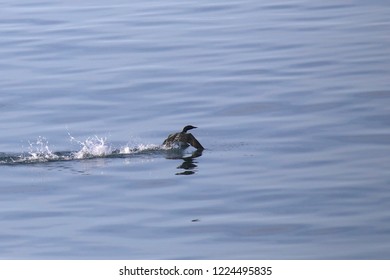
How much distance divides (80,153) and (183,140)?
1793 mm

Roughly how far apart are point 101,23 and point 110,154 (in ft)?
41.8

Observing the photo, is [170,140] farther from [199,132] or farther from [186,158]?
[199,132]

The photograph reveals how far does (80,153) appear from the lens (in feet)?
79.6

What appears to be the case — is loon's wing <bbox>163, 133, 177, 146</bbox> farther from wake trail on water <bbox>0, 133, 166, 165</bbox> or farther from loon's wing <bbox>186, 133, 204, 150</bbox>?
loon's wing <bbox>186, 133, 204, 150</bbox>

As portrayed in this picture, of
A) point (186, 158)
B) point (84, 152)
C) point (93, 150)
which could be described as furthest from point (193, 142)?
point (84, 152)

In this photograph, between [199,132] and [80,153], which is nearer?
[80,153]

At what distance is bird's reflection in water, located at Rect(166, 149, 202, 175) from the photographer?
23.3m

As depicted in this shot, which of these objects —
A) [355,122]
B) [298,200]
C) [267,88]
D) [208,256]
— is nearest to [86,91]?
[267,88]

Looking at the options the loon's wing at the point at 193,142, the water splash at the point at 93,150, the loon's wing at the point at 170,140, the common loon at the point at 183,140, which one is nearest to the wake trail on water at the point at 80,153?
the water splash at the point at 93,150

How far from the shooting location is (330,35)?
33.7 meters

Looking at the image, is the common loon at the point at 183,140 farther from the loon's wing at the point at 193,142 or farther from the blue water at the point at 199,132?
the blue water at the point at 199,132

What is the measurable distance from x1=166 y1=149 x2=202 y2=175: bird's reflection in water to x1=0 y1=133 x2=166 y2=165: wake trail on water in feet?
0.93

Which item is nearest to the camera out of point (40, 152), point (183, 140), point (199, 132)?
point (183, 140)

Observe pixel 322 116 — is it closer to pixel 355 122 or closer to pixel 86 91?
pixel 355 122
